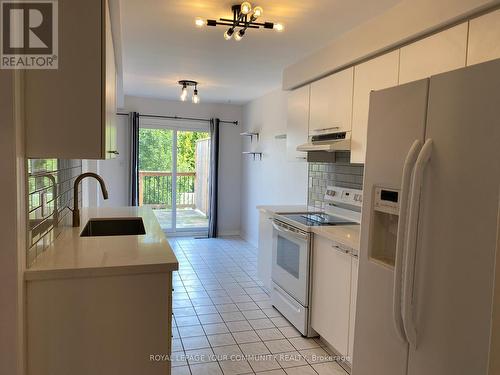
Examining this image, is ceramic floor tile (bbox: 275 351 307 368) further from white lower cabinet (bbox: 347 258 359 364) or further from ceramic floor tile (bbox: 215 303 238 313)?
ceramic floor tile (bbox: 215 303 238 313)

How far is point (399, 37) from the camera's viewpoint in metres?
2.25

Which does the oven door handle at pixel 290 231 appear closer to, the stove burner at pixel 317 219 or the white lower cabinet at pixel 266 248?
the stove burner at pixel 317 219

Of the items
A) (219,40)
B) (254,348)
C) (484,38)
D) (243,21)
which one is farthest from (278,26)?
(254,348)

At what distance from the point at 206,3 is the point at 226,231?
487cm

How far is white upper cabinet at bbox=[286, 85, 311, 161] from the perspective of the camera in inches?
137

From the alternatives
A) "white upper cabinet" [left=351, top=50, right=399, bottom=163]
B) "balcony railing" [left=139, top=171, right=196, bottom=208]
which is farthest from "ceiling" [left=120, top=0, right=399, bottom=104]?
"balcony railing" [left=139, top=171, right=196, bottom=208]

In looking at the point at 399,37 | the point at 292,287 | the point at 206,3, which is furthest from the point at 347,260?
the point at 206,3

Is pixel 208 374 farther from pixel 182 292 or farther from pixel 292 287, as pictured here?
pixel 182 292

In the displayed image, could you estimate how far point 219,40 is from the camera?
3.05 metres

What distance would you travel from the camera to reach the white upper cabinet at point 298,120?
3.47 meters

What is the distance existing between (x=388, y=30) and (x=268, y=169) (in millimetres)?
3317

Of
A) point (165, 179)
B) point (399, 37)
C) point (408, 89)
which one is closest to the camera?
point (408, 89)

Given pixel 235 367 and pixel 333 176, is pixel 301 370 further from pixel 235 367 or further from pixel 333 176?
pixel 333 176

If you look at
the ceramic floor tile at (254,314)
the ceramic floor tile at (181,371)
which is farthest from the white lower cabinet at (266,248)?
the ceramic floor tile at (181,371)
